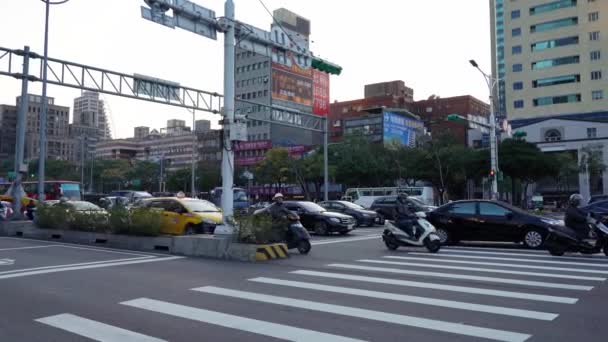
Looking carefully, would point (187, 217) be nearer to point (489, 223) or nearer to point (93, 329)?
point (489, 223)

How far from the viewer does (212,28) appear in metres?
13.8

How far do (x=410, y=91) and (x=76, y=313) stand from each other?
112m

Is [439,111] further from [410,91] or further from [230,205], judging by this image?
[230,205]

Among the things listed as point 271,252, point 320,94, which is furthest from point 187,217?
point 320,94

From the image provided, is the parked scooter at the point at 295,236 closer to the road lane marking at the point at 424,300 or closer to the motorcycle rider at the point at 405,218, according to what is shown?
the motorcycle rider at the point at 405,218

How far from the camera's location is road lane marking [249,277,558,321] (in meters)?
6.26

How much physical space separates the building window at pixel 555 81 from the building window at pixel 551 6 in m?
9.72

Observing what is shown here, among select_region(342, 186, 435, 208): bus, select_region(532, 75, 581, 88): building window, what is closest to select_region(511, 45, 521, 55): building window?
select_region(532, 75, 581, 88): building window

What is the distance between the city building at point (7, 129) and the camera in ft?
287

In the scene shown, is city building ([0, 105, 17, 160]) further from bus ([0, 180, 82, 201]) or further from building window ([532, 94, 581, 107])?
building window ([532, 94, 581, 107])

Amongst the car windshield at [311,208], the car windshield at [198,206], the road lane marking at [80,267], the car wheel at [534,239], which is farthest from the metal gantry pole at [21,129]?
the car wheel at [534,239]

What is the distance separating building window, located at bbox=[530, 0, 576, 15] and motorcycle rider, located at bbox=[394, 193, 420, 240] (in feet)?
221

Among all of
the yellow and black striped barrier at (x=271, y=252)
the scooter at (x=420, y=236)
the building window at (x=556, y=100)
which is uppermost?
the building window at (x=556, y=100)

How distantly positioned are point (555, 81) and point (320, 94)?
40.0 metres
